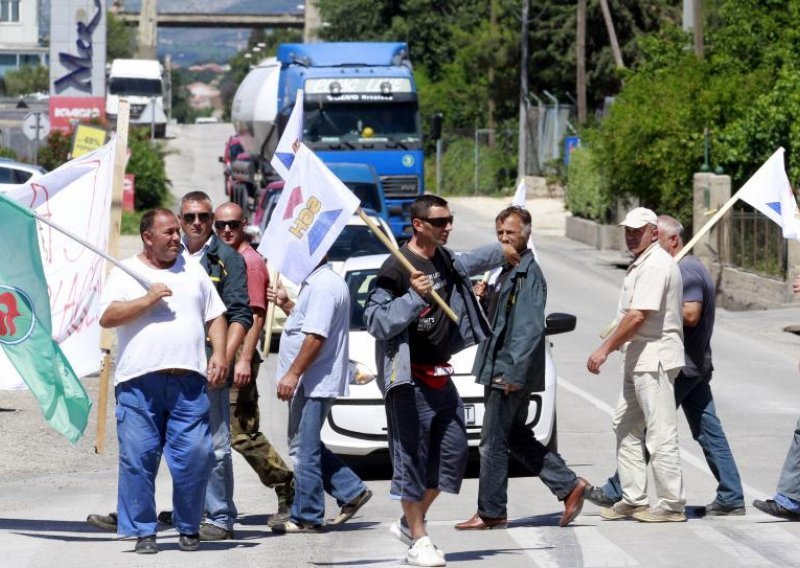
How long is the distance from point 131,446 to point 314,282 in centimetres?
142

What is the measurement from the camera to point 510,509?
10055 millimetres

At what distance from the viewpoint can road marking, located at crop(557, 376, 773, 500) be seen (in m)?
10.6

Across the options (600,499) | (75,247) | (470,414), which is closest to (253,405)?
(75,247)

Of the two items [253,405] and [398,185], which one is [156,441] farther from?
[398,185]

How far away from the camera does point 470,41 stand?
61.5 metres

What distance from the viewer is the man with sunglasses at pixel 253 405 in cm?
A: 919

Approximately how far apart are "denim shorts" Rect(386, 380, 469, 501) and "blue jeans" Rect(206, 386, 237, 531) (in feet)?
3.98

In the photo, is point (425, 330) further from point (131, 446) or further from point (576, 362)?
point (576, 362)

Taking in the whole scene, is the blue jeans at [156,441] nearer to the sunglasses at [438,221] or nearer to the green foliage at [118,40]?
the sunglasses at [438,221]

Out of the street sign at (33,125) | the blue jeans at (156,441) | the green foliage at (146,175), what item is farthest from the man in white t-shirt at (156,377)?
the green foliage at (146,175)

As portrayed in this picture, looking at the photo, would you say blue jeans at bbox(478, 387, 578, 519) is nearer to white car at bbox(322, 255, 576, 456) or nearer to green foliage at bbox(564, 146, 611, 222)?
white car at bbox(322, 255, 576, 456)

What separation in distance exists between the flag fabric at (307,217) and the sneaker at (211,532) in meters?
1.43

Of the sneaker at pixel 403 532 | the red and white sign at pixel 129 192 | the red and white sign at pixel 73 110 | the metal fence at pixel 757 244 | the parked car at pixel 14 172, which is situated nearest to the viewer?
the sneaker at pixel 403 532

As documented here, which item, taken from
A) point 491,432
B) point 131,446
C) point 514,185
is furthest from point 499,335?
point 514,185
